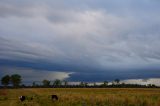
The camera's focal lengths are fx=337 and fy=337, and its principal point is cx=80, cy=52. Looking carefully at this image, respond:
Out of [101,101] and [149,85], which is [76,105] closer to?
[101,101]

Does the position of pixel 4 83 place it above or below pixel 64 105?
above

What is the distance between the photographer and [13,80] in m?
184

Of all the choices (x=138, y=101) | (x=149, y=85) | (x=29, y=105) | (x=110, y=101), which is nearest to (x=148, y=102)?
(x=138, y=101)

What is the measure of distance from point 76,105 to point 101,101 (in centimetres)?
259

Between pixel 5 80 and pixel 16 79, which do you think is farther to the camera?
pixel 16 79

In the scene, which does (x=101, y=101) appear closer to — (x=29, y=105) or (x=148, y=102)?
(x=148, y=102)

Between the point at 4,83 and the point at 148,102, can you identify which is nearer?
the point at 148,102

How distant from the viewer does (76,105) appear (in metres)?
29.8

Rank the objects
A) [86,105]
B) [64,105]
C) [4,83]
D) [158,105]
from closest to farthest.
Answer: [158,105]
[86,105]
[64,105]
[4,83]

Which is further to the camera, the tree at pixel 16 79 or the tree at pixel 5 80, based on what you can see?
the tree at pixel 16 79

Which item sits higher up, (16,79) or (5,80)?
(16,79)

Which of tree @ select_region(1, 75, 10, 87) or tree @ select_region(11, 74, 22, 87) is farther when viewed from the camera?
tree @ select_region(11, 74, 22, 87)

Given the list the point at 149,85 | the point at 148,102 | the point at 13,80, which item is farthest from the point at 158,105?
the point at 149,85

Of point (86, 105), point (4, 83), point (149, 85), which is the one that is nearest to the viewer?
point (86, 105)
